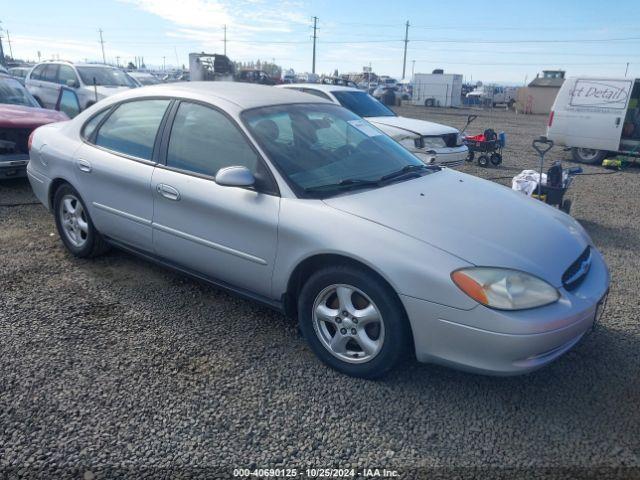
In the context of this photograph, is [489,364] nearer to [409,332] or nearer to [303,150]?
[409,332]

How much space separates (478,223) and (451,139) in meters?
6.17

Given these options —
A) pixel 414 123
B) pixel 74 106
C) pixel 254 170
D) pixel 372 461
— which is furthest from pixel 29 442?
pixel 74 106

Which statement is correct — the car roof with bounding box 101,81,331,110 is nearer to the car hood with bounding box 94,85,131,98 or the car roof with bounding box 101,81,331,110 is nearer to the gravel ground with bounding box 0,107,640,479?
the gravel ground with bounding box 0,107,640,479

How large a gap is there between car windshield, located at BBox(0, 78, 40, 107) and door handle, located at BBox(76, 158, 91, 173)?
4945 mm

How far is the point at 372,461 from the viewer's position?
240cm

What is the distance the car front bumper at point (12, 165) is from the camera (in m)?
A: 6.50

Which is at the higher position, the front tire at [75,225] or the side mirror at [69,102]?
the side mirror at [69,102]

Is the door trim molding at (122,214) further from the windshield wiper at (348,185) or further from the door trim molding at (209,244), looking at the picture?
the windshield wiper at (348,185)

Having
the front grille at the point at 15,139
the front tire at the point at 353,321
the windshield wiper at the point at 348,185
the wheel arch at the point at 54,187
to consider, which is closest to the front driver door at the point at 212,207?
the windshield wiper at the point at 348,185

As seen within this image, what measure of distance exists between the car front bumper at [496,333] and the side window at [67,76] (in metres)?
12.8

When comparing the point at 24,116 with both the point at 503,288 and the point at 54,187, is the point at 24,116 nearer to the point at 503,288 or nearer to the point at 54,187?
the point at 54,187

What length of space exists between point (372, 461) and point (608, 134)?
11446 millimetres

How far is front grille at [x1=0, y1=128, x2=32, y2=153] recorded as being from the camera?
6582 mm

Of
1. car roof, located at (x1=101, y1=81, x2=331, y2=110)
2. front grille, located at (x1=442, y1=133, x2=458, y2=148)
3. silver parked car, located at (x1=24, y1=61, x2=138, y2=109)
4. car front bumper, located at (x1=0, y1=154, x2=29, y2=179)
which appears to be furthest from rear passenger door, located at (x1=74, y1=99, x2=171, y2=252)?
silver parked car, located at (x1=24, y1=61, x2=138, y2=109)
